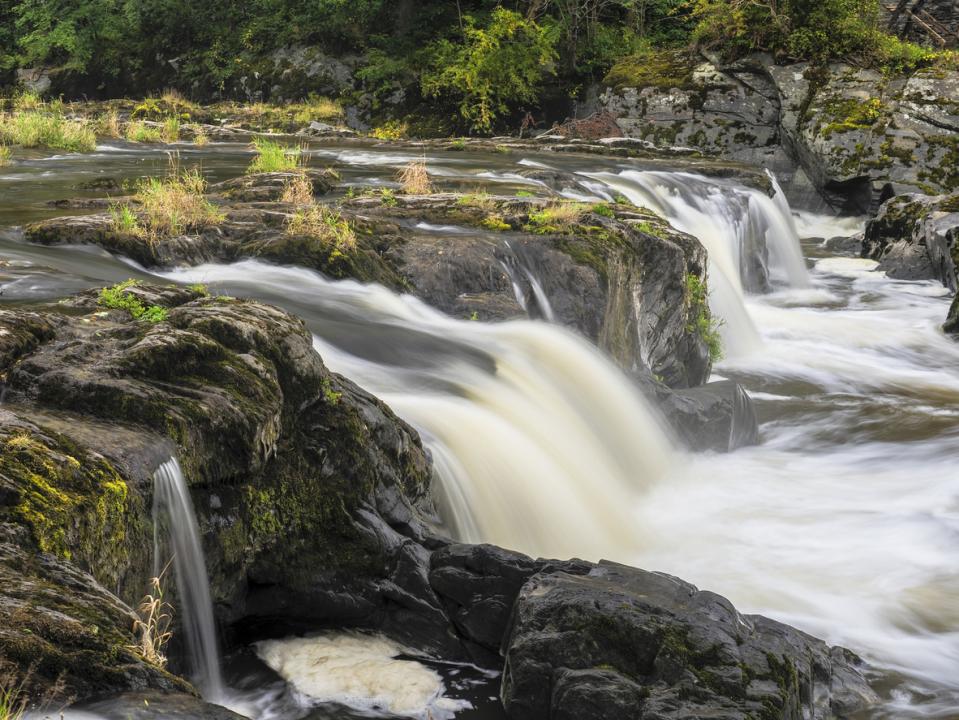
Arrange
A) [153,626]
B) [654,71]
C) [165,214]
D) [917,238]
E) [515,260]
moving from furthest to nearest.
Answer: [654,71] < [917,238] < [515,260] < [165,214] < [153,626]

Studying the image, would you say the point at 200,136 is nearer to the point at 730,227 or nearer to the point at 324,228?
the point at 730,227

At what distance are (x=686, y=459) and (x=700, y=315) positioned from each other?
3.00 metres

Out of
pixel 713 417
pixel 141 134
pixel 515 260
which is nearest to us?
pixel 713 417

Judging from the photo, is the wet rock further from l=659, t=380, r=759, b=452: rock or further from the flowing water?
l=659, t=380, r=759, b=452: rock

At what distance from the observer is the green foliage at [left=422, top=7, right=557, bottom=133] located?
2419 centimetres

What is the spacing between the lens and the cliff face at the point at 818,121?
750 inches

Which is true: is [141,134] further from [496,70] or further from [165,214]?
[165,214]

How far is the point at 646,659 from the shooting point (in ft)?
14.0

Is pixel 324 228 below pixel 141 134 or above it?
below

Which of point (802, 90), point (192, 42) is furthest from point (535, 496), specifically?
point (192, 42)

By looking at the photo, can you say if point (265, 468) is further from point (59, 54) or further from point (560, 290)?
point (59, 54)

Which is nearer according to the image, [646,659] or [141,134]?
[646,659]

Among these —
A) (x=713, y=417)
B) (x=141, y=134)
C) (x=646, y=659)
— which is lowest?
(x=713, y=417)

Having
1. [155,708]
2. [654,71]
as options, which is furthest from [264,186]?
[654,71]
